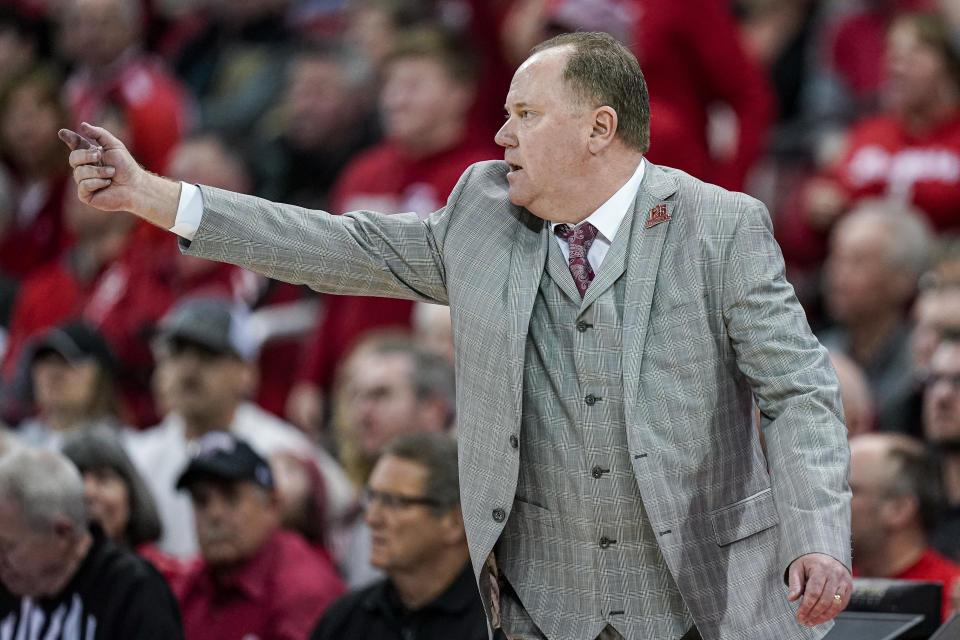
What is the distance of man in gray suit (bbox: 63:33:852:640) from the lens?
2.72m

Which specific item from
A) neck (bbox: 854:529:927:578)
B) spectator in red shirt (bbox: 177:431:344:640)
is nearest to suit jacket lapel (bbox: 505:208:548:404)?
neck (bbox: 854:529:927:578)

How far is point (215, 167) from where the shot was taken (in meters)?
7.39

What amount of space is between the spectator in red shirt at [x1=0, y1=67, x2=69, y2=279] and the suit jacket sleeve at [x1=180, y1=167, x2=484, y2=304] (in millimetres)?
6067

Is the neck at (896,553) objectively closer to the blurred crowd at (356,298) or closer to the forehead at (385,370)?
the blurred crowd at (356,298)

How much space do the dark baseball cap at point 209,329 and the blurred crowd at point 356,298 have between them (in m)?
0.01

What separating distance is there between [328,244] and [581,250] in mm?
476

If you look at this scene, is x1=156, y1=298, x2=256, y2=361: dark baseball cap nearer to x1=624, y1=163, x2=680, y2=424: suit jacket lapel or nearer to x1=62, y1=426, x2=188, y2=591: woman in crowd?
x1=62, y1=426, x2=188, y2=591: woman in crowd

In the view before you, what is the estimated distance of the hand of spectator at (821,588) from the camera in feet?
8.18

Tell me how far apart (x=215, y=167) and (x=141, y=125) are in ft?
3.22

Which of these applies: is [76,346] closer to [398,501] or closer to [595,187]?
[398,501]

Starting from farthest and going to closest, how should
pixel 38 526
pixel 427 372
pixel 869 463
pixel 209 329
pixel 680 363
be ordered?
pixel 209 329
pixel 427 372
pixel 869 463
pixel 38 526
pixel 680 363

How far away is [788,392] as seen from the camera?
2.67 m

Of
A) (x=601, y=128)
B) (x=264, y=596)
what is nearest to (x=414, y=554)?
(x=264, y=596)

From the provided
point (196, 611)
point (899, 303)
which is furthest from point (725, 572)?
point (899, 303)
